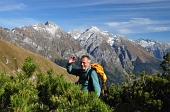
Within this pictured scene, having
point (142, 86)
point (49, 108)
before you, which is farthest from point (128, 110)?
point (49, 108)

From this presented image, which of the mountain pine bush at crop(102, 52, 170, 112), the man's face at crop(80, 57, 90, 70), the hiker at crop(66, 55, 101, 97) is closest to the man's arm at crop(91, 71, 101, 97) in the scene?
the hiker at crop(66, 55, 101, 97)

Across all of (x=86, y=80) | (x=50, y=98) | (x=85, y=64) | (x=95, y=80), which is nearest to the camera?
(x=50, y=98)

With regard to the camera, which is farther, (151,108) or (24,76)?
(151,108)

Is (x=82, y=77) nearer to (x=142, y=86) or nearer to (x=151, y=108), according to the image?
(x=151, y=108)

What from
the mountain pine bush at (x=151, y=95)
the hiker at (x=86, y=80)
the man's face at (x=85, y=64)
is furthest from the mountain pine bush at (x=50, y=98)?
the mountain pine bush at (x=151, y=95)

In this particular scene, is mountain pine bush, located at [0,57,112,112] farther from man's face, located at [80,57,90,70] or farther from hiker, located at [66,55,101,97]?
man's face, located at [80,57,90,70]

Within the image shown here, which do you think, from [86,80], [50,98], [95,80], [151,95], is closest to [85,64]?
[86,80]

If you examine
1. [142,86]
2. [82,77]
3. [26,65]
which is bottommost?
[142,86]

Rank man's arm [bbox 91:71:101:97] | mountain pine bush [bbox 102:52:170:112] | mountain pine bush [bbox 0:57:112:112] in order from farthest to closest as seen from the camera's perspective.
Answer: mountain pine bush [bbox 102:52:170:112] < man's arm [bbox 91:71:101:97] < mountain pine bush [bbox 0:57:112:112]

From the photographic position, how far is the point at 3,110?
5367mm

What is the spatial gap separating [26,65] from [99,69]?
2.91m

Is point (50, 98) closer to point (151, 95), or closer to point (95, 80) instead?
point (95, 80)

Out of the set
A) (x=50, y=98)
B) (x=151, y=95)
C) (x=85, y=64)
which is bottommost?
(x=151, y=95)

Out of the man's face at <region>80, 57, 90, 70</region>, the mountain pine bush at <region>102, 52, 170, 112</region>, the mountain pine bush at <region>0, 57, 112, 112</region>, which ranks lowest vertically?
the mountain pine bush at <region>102, 52, 170, 112</region>
